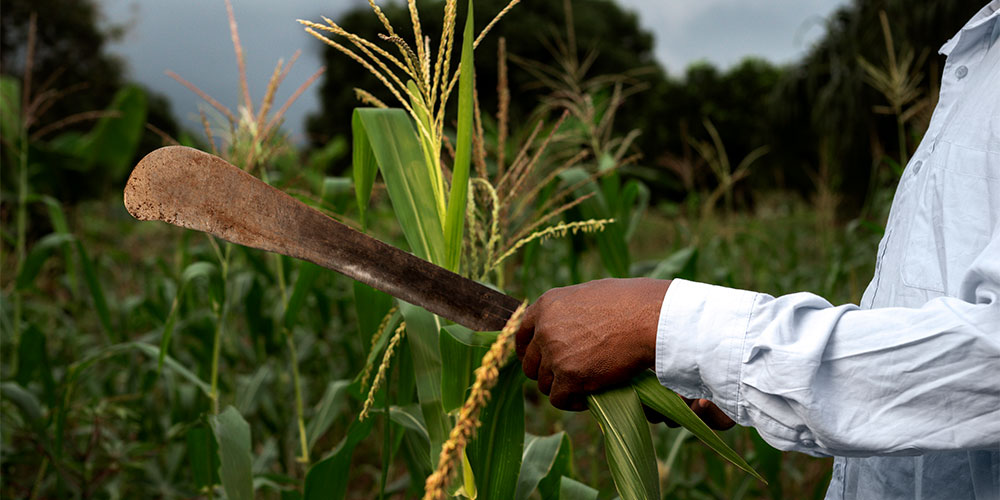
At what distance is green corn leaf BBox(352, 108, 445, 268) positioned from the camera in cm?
110

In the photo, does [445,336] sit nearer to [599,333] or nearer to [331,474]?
[599,333]

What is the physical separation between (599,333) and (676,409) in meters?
0.16

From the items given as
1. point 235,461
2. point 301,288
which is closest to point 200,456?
point 235,461

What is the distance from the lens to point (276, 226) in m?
0.85

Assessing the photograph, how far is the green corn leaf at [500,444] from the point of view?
110 cm

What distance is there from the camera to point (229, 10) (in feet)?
5.17

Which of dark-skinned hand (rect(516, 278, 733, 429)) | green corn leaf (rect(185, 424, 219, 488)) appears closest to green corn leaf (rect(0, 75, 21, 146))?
green corn leaf (rect(185, 424, 219, 488))

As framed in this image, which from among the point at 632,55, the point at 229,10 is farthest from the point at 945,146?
the point at 632,55

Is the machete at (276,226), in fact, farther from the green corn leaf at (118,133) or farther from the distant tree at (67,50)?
the distant tree at (67,50)

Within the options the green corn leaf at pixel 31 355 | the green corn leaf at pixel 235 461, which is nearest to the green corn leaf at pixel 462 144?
the green corn leaf at pixel 235 461

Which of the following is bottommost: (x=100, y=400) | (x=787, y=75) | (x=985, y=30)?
(x=100, y=400)

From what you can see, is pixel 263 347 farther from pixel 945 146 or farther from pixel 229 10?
pixel 945 146

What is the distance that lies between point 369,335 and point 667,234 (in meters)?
10.1

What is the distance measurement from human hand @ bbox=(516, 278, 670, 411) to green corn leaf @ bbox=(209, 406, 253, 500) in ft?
2.88
